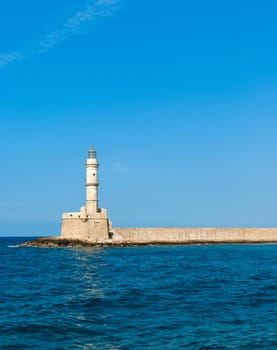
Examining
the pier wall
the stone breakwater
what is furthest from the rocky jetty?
the pier wall

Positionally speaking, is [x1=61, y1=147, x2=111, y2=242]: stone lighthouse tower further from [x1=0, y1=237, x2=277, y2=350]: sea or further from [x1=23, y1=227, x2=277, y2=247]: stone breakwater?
[x1=0, y1=237, x2=277, y2=350]: sea

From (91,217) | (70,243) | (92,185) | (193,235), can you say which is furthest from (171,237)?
(92,185)

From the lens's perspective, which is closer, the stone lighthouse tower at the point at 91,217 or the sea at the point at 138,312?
the sea at the point at 138,312

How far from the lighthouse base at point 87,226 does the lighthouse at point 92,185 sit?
0.57 metres

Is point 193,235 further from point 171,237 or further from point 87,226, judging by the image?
point 87,226

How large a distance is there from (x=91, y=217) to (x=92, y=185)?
3018 mm

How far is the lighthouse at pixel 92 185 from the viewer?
5066cm

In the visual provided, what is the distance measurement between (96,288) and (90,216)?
3306 cm

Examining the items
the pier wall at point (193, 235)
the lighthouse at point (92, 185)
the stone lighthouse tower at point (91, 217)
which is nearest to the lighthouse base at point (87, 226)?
the stone lighthouse tower at point (91, 217)

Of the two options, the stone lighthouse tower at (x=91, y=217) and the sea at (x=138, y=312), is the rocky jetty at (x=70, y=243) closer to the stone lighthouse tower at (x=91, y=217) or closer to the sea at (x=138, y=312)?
the stone lighthouse tower at (x=91, y=217)

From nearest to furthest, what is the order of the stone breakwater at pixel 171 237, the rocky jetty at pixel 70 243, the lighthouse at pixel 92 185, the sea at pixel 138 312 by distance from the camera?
the sea at pixel 138 312 → the rocky jetty at pixel 70 243 → the lighthouse at pixel 92 185 → the stone breakwater at pixel 171 237

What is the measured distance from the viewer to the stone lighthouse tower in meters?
50.7

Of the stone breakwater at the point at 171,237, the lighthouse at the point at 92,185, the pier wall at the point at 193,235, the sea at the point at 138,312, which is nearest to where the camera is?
the sea at the point at 138,312

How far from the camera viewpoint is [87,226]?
5075cm
